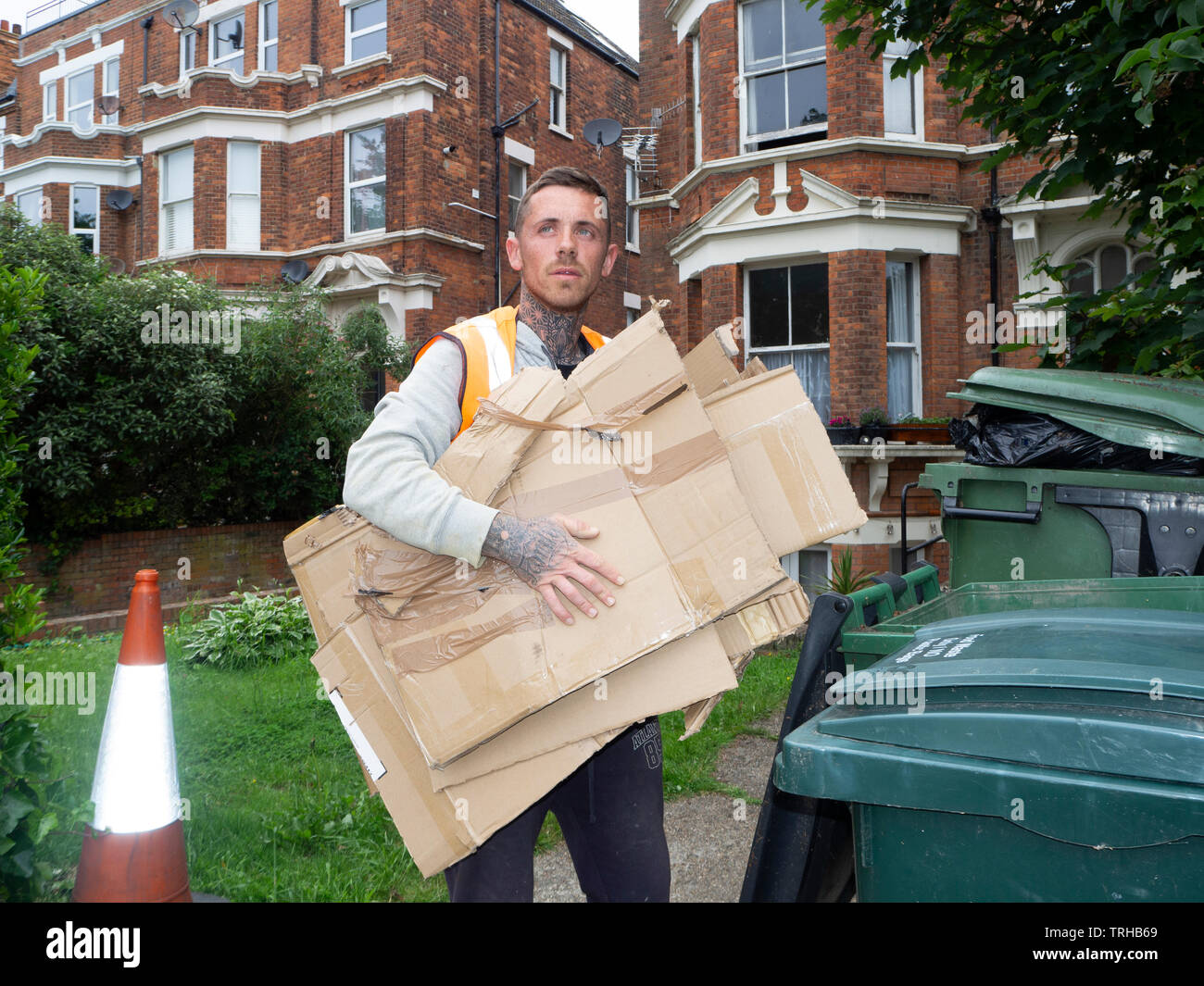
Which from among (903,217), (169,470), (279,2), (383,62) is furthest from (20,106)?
(903,217)

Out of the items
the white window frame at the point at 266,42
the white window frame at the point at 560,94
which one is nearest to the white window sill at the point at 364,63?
the white window frame at the point at 266,42

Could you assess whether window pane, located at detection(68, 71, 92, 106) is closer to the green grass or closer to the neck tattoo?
the green grass

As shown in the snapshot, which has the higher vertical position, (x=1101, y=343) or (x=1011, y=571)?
(x=1101, y=343)

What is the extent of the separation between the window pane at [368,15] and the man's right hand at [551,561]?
54.8 ft

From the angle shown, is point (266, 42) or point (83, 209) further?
point (83, 209)

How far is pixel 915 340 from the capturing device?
10539mm

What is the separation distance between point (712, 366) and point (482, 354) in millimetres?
630

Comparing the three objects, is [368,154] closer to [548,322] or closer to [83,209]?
[83,209]

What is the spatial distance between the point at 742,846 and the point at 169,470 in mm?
8340

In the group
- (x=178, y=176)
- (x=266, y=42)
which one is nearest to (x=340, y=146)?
(x=266, y=42)

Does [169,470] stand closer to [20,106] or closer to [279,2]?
[279,2]

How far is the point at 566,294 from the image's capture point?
2195 millimetres

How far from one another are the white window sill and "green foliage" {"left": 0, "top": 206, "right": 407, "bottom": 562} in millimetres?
5851

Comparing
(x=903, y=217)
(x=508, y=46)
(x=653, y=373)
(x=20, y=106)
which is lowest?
(x=653, y=373)
